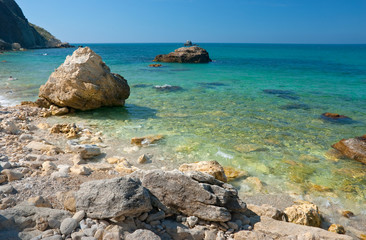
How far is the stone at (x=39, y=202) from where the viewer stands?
3.91 meters

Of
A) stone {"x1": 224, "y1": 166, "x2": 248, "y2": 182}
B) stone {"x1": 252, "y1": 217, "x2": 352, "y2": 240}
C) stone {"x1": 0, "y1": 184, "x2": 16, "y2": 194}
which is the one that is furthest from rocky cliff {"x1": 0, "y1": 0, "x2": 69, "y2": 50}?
stone {"x1": 252, "y1": 217, "x2": 352, "y2": 240}

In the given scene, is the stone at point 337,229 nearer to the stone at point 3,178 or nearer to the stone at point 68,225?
the stone at point 68,225

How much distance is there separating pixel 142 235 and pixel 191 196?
1.12m

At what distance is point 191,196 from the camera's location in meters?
4.22

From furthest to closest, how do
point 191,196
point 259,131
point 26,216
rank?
point 259,131, point 191,196, point 26,216

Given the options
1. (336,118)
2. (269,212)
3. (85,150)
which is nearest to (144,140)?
(85,150)

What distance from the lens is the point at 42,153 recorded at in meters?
7.15

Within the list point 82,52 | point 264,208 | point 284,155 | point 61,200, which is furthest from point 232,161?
point 82,52

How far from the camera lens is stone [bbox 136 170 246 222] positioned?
411 centimetres

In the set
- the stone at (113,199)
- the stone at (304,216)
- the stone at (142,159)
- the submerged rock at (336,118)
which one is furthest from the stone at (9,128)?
the submerged rock at (336,118)

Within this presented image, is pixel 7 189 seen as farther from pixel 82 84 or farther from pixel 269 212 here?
pixel 82 84

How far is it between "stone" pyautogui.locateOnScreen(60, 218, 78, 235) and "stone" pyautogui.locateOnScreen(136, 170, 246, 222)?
4.14ft

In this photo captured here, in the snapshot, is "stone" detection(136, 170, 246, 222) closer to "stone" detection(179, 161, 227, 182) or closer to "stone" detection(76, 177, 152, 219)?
"stone" detection(76, 177, 152, 219)

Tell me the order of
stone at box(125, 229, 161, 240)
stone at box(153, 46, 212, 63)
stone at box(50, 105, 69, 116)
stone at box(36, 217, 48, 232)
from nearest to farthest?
stone at box(125, 229, 161, 240) → stone at box(36, 217, 48, 232) → stone at box(50, 105, 69, 116) → stone at box(153, 46, 212, 63)
